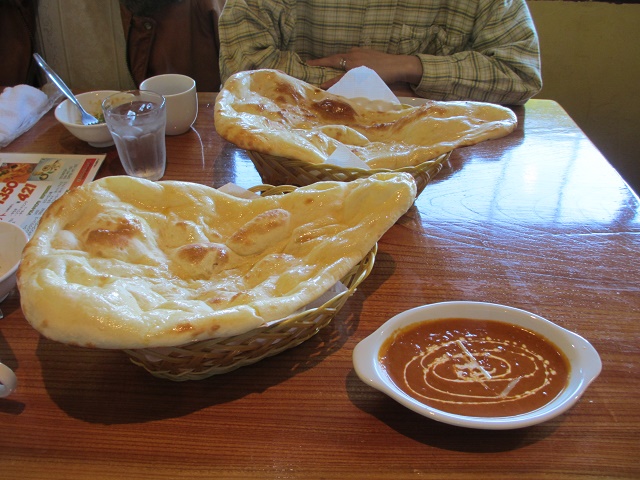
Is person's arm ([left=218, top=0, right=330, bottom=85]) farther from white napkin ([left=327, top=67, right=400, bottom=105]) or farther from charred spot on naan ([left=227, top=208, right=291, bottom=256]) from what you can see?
charred spot on naan ([left=227, top=208, right=291, bottom=256])

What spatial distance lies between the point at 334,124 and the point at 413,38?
3.57ft

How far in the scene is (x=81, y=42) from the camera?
334 centimetres

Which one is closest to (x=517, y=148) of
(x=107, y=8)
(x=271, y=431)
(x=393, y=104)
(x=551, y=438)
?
(x=393, y=104)

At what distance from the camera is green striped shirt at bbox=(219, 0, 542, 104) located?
7.42 ft

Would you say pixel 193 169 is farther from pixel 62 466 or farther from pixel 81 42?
pixel 81 42

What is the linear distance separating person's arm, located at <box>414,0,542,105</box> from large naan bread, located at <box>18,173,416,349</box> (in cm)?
131

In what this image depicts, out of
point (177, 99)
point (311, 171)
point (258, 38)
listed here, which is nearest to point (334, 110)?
point (311, 171)

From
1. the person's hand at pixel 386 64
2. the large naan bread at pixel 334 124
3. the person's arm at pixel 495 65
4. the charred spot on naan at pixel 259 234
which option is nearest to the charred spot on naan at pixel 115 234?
the charred spot on naan at pixel 259 234

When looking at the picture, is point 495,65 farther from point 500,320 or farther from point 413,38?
point 500,320

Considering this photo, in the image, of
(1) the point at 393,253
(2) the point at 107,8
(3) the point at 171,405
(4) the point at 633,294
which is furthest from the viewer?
(2) the point at 107,8

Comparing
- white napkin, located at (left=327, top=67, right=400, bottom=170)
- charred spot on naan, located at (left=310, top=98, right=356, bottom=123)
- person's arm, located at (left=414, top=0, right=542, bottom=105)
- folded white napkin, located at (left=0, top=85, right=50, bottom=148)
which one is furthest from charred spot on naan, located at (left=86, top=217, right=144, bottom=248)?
person's arm, located at (left=414, top=0, right=542, bottom=105)

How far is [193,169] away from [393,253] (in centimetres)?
80

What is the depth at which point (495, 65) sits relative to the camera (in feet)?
7.45

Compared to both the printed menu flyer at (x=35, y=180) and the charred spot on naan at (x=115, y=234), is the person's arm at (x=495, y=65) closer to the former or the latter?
the printed menu flyer at (x=35, y=180)
